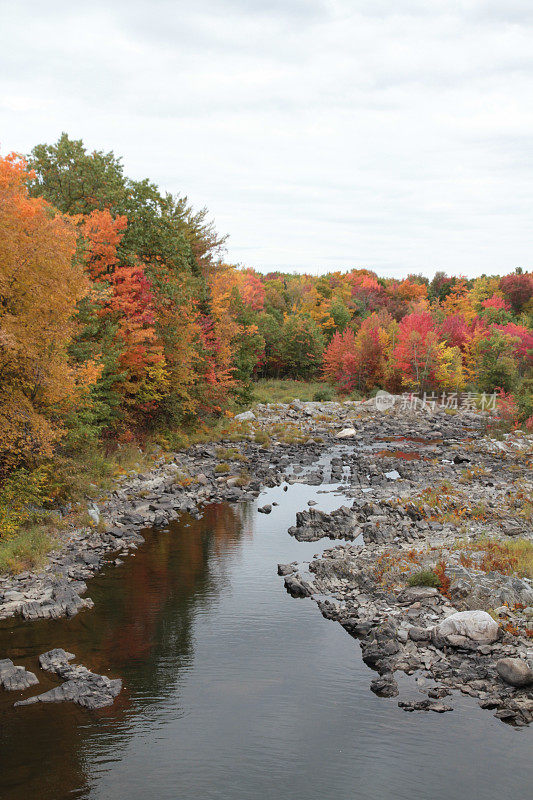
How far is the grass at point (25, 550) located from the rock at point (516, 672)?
494 inches

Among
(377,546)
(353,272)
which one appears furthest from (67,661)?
(353,272)

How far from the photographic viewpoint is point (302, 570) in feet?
59.2

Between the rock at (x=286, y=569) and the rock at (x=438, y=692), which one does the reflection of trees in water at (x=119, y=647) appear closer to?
the rock at (x=286, y=569)

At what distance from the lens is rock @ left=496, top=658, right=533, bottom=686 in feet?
37.5

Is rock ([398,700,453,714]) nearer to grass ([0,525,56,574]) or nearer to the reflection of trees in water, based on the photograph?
the reflection of trees in water

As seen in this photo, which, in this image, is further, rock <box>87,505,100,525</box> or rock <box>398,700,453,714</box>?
rock <box>87,505,100,525</box>

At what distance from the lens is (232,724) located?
35.5 ft

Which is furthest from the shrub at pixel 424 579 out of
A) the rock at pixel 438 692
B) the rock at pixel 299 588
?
the rock at pixel 438 692

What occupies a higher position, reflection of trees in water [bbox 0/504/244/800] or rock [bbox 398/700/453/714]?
rock [bbox 398/700/453/714]

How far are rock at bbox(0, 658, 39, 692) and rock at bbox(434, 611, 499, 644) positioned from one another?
28.6 feet

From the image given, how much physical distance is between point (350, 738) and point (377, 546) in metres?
9.16

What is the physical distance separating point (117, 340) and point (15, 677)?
18087 mm

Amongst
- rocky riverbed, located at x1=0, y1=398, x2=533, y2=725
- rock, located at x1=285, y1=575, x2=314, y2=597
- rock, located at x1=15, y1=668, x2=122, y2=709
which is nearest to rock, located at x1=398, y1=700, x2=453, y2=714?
rocky riverbed, located at x1=0, y1=398, x2=533, y2=725

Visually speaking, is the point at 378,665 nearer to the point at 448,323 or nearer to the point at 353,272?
the point at 448,323
